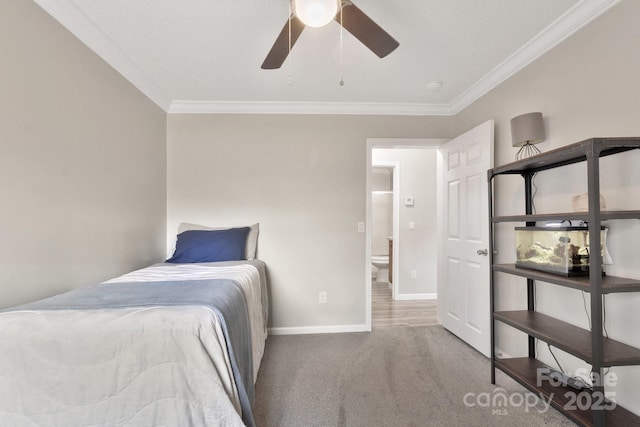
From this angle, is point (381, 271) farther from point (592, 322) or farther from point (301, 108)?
point (592, 322)

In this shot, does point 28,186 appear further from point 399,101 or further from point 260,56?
point 399,101

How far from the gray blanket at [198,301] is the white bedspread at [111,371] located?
0.24ft

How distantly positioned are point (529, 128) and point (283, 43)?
64.9 inches

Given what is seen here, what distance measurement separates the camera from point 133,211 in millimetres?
2369

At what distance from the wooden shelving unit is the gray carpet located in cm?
18

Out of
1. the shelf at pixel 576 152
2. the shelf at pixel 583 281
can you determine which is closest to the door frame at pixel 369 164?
the shelf at pixel 576 152

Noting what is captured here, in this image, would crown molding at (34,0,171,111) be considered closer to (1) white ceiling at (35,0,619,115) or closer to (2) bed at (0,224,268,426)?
(1) white ceiling at (35,0,619,115)

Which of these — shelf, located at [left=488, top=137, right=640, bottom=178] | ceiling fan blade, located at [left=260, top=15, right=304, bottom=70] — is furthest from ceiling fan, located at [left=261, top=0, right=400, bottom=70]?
shelf, located at [left=488, top=137, right=640, bottom=178]

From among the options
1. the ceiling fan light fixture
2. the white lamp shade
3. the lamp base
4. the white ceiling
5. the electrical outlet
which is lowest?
the electrical outlet

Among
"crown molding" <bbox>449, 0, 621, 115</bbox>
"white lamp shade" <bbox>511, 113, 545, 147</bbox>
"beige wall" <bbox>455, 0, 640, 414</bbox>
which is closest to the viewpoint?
"beige wall" <bbox>455, 0, 640, 414</bbox>

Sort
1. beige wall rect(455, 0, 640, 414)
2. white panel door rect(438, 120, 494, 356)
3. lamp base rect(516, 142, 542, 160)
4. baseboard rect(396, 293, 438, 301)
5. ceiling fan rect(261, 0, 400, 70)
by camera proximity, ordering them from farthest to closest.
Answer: baseboard rect(396, 293, 438, 301), white panel door rect(438, 120, 494, 356), lamp base rect(516, 142, 542, 160), beige wall rect(455, 0, 640, 414), ceiling fan rect(261, 0, 400, 70)

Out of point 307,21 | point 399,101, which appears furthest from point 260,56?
point 399,101

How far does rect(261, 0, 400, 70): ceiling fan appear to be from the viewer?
119 centimetres

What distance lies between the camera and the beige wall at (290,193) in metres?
2.97
